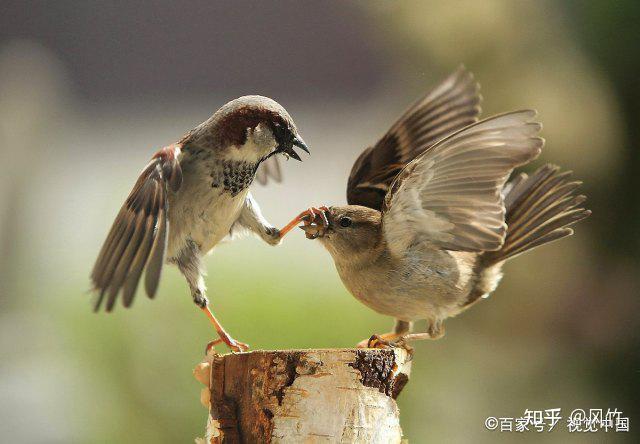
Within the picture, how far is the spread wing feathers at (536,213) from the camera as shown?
5.29 ft

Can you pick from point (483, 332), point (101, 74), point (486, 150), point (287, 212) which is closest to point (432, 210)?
point (486, 150)

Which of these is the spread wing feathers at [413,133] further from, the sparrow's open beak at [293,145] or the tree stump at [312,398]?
the tree stump at [312,398]

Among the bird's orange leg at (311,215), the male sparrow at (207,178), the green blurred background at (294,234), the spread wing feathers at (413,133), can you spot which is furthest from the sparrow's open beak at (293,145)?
the green blurred background at (294,234)

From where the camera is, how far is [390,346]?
1388 mm

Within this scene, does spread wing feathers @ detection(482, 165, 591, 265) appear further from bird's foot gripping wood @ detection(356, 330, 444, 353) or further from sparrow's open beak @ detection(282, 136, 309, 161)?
sparrow's open beak @ detection(282, 136, 309, 161)

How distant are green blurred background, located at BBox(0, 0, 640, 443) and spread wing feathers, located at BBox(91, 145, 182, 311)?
1.06 meters

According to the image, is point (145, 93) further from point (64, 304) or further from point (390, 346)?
point (390, 346)

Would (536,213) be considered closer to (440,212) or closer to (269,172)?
(440,212)

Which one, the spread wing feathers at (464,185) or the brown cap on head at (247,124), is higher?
the brown cap on head at (247,124)

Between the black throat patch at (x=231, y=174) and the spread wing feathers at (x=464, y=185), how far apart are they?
0.27 meters

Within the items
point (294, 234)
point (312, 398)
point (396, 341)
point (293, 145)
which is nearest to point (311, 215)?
point (293, 145)

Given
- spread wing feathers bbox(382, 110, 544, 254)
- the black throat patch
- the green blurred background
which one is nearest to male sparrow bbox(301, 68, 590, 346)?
spread wing feathers bbox(382, 110, 544, 254)

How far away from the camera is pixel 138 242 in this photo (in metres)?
1.23

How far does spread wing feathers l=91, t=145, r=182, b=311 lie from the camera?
46.7 inches
